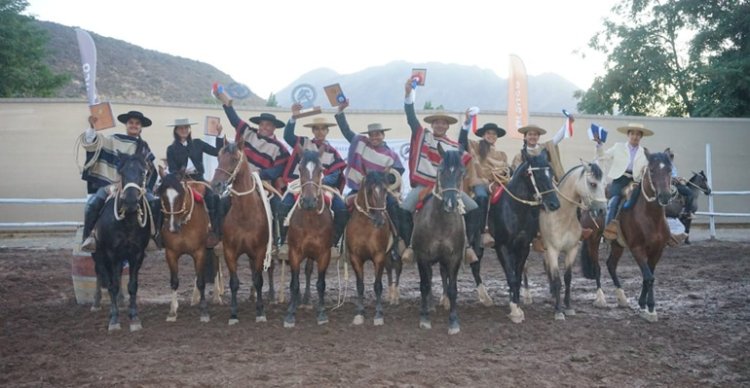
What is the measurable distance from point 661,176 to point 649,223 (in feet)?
2.35

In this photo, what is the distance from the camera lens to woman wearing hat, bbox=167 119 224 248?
825 centimetres

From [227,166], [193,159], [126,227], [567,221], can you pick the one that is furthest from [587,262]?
[126,227]

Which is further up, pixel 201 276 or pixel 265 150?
pixel 265 150

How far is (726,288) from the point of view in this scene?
9.92 meters

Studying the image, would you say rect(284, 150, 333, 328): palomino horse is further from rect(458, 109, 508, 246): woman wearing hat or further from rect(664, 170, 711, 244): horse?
rect(664, 170, 711, 244): horse

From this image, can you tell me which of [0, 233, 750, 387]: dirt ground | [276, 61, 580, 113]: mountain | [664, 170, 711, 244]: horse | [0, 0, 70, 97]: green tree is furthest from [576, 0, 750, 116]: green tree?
[276, 61, 580, 113]: mountain

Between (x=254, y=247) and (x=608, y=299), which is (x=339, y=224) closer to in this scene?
(x=254, y=247)

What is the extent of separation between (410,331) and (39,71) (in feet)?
96.9

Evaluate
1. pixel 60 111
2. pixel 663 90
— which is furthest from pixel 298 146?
pixel 663 90

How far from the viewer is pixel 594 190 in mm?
8000

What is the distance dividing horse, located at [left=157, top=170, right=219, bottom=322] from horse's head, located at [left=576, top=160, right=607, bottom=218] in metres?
5.04

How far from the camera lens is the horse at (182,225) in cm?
784

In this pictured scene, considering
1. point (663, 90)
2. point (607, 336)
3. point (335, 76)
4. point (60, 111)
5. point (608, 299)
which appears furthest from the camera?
point (335, 76)

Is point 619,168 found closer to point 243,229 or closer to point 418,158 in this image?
point 418,158
